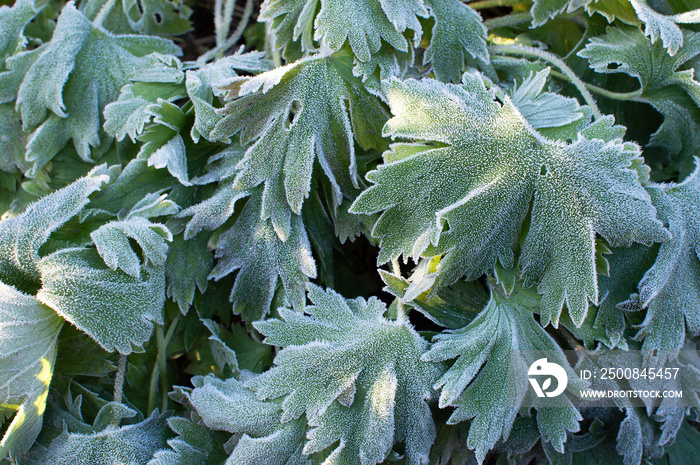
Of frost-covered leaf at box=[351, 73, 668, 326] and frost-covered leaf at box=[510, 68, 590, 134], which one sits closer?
frost-covered leaf at box=[351, 73, 668, 326]

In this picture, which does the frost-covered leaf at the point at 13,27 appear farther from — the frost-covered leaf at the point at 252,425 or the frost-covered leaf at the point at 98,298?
the frost-covered leaf at the point at 252,425

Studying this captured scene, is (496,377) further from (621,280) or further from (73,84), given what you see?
(73,84)

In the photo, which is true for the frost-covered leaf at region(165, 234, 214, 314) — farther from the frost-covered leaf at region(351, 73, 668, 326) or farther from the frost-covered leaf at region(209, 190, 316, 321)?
the frost-covered leaf at region(351, 73, 668, 326)

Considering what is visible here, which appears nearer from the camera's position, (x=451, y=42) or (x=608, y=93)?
(x=451, y=42)

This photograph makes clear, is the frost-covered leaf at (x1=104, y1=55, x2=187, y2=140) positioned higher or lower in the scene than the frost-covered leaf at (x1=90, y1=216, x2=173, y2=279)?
higher

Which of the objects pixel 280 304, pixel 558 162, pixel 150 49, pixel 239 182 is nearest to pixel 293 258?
pixel 280 304

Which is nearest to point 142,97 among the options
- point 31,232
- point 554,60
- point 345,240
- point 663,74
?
point 31,232

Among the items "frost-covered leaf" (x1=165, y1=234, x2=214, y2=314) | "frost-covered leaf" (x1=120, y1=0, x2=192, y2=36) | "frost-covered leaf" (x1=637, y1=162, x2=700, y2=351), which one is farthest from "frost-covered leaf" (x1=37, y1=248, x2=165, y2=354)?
"frost-covered leaf" (x1=637, y1=162, x2=700, y2=351)
